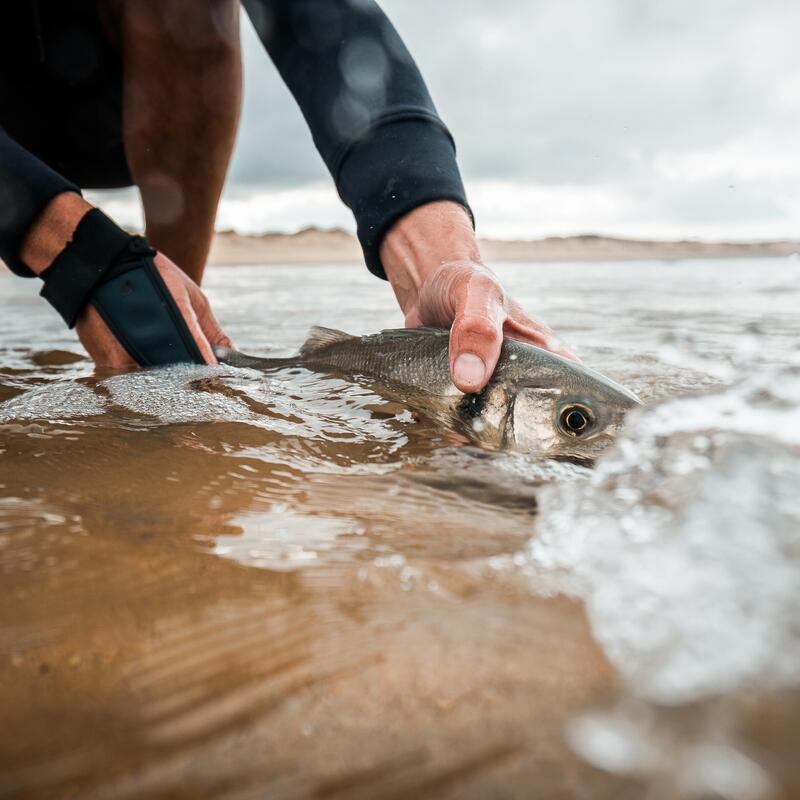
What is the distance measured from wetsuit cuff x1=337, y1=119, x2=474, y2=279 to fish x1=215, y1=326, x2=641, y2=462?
1.58 feet

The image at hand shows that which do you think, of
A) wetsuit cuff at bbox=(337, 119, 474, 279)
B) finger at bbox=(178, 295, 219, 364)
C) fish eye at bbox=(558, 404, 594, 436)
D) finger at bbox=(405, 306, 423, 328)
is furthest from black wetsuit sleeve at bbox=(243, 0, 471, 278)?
fish eye at bbox=(558, 404, 594, 436)

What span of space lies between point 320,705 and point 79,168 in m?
4.28

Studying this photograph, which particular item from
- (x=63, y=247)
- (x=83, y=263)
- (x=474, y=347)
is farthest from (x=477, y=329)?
(x=63, y=247)

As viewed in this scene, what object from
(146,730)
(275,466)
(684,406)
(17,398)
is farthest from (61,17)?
(146,730)

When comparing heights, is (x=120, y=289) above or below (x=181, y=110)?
below

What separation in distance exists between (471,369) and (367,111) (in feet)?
3.93

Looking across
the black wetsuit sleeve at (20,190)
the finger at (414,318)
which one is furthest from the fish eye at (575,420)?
the black wetsuit sleeve at (20,190)

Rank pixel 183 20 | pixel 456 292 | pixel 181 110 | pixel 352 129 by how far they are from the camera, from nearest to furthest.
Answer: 1. pixel 456 292
2. pixel 352 129
3. pixel 183 20
4. pixel 181 110

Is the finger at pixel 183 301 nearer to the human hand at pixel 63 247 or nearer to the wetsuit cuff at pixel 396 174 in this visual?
the human hand at pixel 63 247

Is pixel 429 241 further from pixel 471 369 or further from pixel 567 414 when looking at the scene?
pixel 567 414

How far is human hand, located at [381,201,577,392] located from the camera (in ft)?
6.14

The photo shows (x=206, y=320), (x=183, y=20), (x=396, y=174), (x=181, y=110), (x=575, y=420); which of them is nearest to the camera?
(x=575, y=420)

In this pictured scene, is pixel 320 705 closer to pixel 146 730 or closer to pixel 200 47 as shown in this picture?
pixel 146 730

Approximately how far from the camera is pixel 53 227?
2588mm
